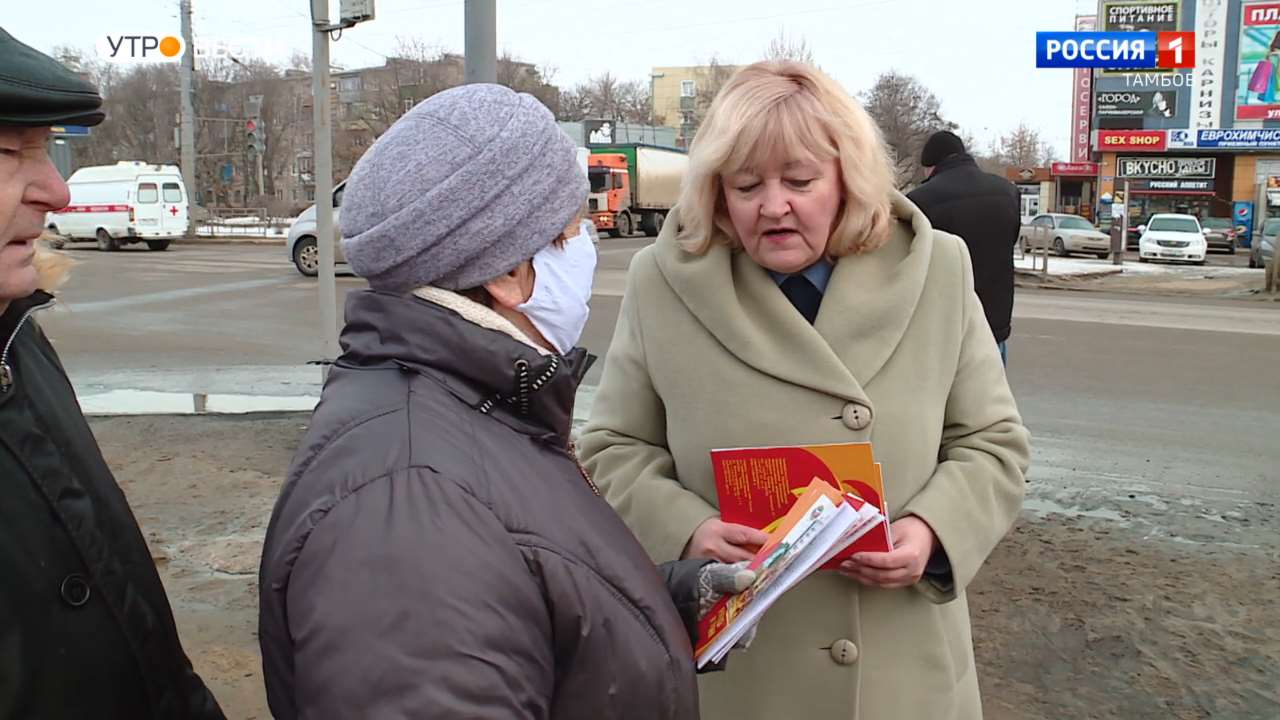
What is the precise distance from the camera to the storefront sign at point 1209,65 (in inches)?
1832

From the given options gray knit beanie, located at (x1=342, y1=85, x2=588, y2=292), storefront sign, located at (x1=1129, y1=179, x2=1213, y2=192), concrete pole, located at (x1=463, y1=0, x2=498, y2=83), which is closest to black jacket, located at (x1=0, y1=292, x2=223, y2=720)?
gray knit beanie, located at (x1=342, y1=85, x2=588, y2=292)

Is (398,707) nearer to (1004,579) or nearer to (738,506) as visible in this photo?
(738,506)

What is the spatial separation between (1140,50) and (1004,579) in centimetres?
2689

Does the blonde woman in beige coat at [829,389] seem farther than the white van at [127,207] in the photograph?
No

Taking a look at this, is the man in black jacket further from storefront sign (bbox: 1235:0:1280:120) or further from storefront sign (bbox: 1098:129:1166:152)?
storefront sign (bbox: 1235:0:1280:120)

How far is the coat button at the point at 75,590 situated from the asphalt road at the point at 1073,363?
1.42 metres

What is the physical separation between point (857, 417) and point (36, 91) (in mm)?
1470

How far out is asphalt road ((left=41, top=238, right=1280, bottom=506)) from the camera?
6.73m

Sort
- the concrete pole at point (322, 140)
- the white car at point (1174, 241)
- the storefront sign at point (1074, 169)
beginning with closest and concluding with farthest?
the concrete pole at point (322, 140)
the white car at point (1174, 241)
the storefront sign at point (1074, 169)

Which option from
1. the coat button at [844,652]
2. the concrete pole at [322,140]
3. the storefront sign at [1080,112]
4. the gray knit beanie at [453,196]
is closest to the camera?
the gray knit beanie at [453,196]

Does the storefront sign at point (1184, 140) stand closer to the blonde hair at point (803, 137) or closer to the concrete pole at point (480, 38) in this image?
the concrete pole at point (480, 38)

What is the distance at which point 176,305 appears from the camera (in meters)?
15.2

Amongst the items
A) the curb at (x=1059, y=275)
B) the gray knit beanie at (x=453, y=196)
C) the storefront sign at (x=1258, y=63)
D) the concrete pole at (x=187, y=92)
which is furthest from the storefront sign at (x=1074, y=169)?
the gray knit beanie at (x=453, y=196)

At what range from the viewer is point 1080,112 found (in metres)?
53.8
